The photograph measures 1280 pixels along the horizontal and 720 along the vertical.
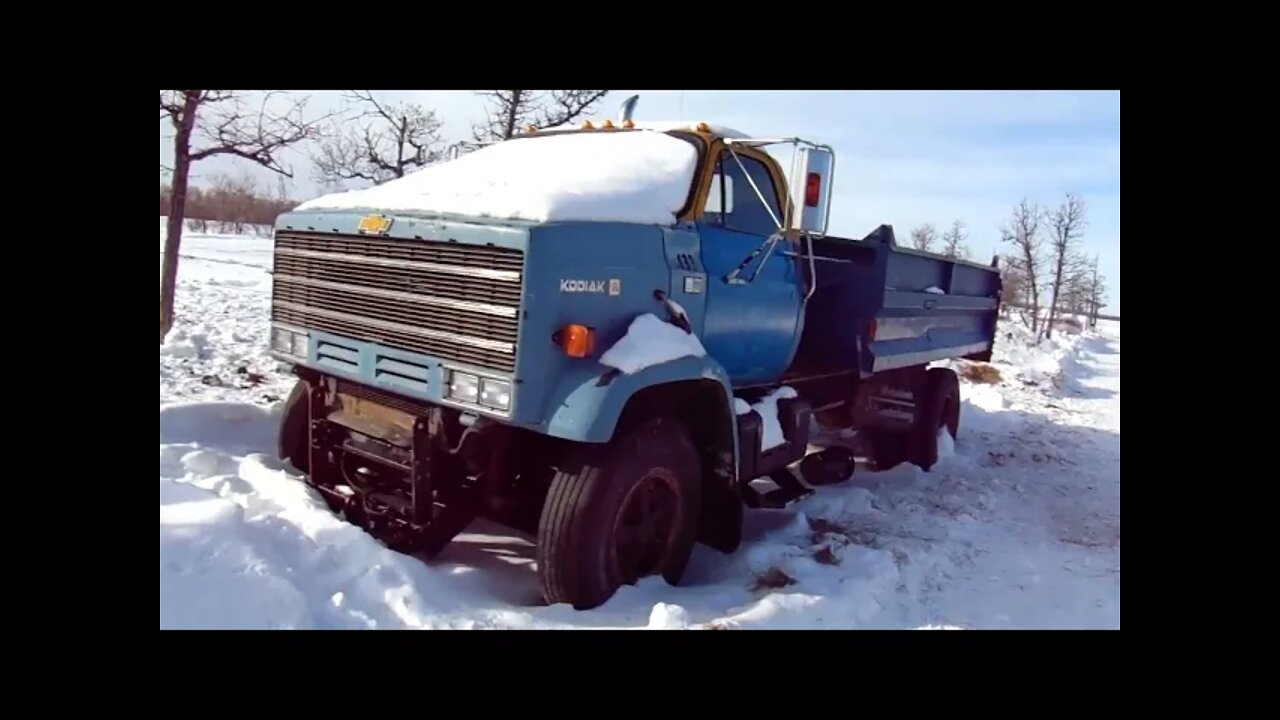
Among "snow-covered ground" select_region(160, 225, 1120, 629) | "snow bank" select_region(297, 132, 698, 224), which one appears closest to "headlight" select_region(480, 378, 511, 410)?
"snow bank" select_region(297, 132, 698, 224)

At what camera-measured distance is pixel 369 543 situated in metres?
4.00

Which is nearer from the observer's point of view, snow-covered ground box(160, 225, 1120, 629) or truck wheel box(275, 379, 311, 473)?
snow-covered ground box(160, 225, 1120, 629)

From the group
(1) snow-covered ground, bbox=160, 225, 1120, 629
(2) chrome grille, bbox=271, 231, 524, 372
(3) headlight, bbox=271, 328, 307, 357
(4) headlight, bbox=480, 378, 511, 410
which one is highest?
(2) chrome grille, bbox=271, 231, 524, 372

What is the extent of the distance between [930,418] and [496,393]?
5575 millimetres

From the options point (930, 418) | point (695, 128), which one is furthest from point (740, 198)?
point (930, 418)

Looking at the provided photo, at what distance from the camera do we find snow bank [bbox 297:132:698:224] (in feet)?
13.1

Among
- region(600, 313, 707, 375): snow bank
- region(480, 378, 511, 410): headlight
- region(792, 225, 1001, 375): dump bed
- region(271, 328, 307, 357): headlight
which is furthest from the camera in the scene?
region(792, 225, 1001, 375): dump bed

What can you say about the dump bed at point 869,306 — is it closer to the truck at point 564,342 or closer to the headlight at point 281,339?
the truck at point 564,342

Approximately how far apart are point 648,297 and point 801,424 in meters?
1.81

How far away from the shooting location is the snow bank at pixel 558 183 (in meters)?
3.99

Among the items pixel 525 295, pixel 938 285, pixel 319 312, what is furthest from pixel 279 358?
pixel 938 285

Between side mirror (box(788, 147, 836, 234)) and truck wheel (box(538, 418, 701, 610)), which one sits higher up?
side mirror (box(788, 147, 836, 234))

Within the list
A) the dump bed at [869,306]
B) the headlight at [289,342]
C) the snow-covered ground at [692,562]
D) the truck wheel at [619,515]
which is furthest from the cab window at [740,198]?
the headlight at [289,342]

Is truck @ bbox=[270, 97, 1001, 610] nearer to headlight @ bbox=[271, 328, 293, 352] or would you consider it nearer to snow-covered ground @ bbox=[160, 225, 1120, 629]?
headlight @ bbox=[271, 328, 293, 352]
